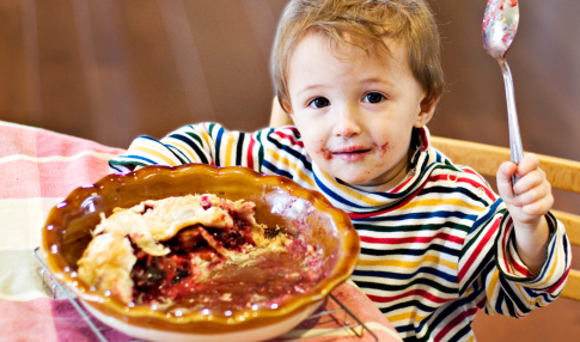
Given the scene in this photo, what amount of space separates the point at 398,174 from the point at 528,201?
30 cm

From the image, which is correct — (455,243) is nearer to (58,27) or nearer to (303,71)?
(303,71)

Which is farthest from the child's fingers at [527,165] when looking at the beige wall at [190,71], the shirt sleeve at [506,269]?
the beige wall at [190,71]

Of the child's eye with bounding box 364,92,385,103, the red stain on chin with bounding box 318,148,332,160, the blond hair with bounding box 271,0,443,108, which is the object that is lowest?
the red stain on chin with bounding box 318,148,332,160

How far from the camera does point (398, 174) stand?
1.10 m

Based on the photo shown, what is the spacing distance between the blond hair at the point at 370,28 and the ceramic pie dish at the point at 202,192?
0.81 ft

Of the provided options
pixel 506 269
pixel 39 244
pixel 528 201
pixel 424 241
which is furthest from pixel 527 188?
pixel 39 244

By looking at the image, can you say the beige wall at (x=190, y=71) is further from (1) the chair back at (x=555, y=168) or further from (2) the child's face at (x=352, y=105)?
(2) the child's face at (x=352, y=105)

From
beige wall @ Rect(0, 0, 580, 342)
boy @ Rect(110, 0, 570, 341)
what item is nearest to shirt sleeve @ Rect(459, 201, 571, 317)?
boy @ Rect(110, 0, 570, 341)

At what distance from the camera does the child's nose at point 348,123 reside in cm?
95

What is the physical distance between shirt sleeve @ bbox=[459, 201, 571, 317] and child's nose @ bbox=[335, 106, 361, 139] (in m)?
0.24

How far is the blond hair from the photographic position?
96 cm

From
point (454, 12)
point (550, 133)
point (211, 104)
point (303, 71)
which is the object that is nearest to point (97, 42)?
point (211, 104)

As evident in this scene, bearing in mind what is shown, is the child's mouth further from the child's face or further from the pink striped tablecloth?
the pink striped tablecloth

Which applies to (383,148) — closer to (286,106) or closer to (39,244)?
(286,106)
